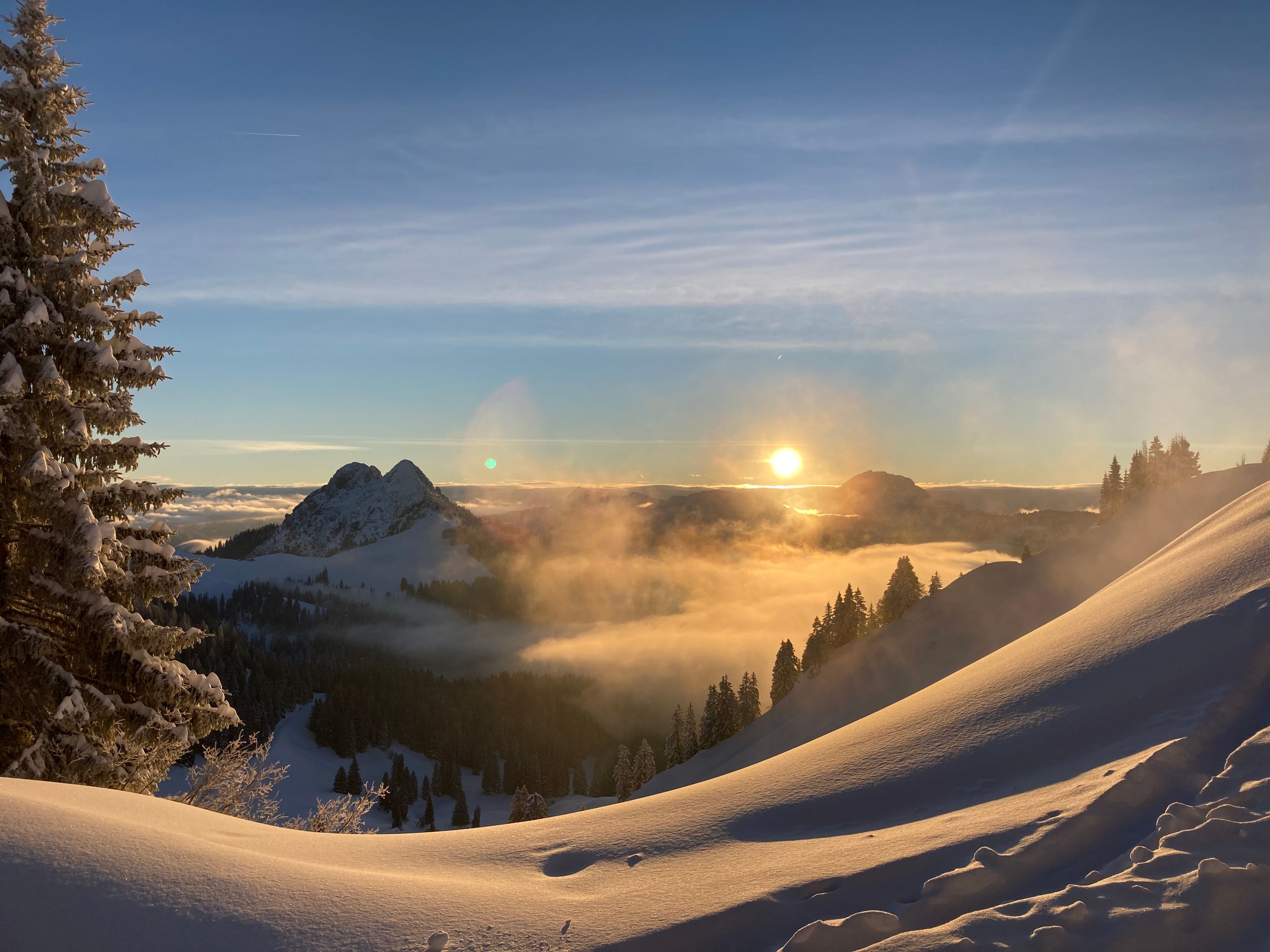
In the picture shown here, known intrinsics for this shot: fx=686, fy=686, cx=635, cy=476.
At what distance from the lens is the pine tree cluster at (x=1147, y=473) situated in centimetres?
6384

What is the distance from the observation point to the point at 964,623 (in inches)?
2068

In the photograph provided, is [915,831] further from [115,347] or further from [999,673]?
[115,347]

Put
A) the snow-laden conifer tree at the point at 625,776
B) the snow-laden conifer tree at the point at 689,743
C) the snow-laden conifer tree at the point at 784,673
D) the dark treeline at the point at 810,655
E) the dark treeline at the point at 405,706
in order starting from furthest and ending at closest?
1. the dark treeline at the point at 405,706
2. the snow-laden conifer tree at the point at 784,673
3. the snow-laden conifer tree at the point at 625,776
4. the snow-laden conifer tree at the point at 689,743
5. the dark treeline at the point at 810,655

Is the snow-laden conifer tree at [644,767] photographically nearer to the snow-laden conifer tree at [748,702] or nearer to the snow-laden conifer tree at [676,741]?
the snow-laden conifer tree at [676,741]

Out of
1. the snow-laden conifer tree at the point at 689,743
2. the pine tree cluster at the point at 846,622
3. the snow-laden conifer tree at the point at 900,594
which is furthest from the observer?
the snow-laden conifer tree at the point at 689,743

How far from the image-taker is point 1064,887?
17.4ft

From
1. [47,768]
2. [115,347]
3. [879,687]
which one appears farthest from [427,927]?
[879,687]

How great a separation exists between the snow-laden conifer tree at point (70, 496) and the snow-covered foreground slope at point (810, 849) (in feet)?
11.7

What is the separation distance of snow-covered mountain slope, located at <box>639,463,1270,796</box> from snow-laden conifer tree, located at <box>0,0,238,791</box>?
38.5m

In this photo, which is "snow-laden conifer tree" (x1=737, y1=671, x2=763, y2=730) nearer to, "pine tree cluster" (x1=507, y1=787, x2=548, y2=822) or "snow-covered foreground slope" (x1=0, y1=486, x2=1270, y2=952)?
"pine tree cluster" (x1=507, y1=787, x2=548, y2=822)

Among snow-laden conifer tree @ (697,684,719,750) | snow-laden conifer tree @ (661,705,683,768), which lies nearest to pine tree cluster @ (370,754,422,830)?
snow-laden conifer tree @ (661,705,683,768)

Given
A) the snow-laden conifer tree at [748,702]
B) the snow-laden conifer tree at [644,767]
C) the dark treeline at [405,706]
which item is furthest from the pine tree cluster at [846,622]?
the dark treeline at [405,706]

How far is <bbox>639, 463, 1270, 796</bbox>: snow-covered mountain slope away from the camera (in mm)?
42219

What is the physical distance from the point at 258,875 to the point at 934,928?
18.2 ft
